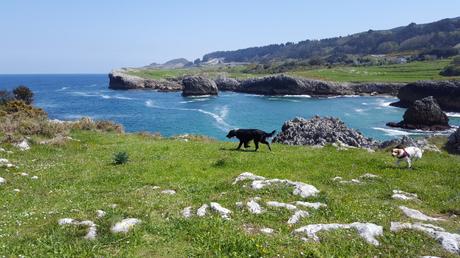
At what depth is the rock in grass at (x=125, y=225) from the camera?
1230 centimetres

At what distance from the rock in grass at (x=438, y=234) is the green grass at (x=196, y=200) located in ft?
0.74

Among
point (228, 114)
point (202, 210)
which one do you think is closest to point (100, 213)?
point (202, 210)

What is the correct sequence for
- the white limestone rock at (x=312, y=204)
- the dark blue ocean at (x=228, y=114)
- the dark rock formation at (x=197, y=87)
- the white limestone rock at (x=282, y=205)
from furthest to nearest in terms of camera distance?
the dark rock formation at (x=197, y=87) < the dark blue ocean at (x=228, y=114) < the white limestone rock at (x=312, y=204) < the white limestone rock at (x=282, y=205)

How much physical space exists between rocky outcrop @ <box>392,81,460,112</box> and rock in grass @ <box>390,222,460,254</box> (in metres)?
110

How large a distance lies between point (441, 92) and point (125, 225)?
380 ft

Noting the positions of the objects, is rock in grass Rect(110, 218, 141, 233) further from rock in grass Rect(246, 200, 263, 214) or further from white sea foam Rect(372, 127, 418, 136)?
white sea foam Rect(372, 127, 418, 136)

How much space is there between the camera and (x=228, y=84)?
636ft

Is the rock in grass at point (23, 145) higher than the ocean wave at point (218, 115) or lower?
higher

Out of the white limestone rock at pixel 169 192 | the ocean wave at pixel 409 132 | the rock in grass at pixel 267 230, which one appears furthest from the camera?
the ocean wave at pixel 409 132

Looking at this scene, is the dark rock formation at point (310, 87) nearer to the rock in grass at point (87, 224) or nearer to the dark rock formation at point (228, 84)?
the dark rock formation at point (228, 84)

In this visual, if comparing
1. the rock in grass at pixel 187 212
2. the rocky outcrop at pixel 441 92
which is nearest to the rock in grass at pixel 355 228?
the rock in grass at pixel 187 212

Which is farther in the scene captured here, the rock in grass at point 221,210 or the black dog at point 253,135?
the black dog at point 253,135

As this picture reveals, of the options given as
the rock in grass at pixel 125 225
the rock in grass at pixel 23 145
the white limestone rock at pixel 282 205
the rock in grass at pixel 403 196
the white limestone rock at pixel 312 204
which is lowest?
the rock in grass at pixel 403 196

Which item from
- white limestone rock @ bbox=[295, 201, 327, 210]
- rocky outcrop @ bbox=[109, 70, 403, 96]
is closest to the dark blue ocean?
rocky outcrop @ bbox=[109, 70, 403, 96]
